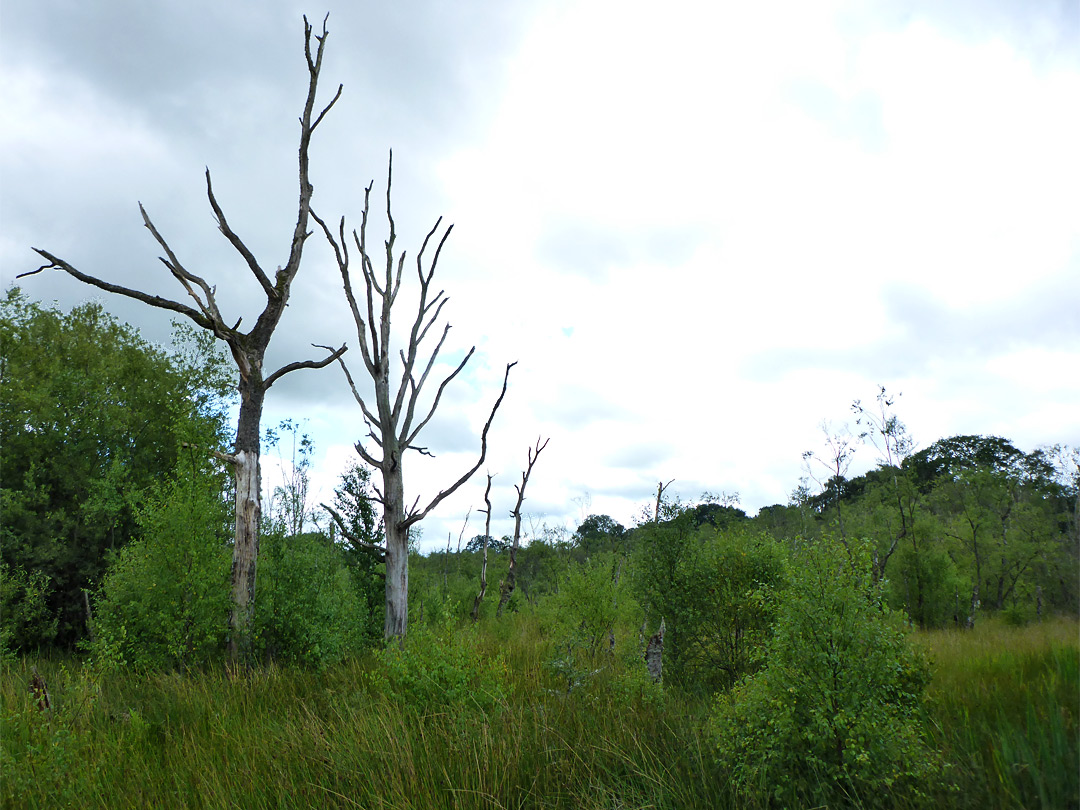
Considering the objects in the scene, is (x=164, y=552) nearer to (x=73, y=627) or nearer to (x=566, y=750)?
(x=566, y=750)

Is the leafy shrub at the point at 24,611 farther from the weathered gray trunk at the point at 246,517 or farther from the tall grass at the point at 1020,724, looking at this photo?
the tall grass at the point at 1020,724

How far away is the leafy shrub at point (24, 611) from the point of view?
15.9 meters

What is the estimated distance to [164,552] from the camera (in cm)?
1021

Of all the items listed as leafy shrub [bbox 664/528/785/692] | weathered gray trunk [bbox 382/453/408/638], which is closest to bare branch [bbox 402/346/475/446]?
weathered gray trunk [bbox 382/453/408/638]

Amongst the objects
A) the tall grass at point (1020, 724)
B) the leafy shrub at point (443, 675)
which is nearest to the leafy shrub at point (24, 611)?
the leafy shrub at point (443, 675)

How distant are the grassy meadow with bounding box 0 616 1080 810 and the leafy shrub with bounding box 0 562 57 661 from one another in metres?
10.1

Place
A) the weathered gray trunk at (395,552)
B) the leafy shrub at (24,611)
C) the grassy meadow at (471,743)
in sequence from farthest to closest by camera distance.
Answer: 1. the leafy shrub at (24,611)
2. the weathered gray trunk at (395,552)
3. the grassy meadow at (471,743)

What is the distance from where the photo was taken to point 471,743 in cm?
549

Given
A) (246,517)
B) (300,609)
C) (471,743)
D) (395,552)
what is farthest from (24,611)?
(471,743)

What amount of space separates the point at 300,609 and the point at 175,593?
230 cm

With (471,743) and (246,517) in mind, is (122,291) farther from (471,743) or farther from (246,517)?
(471,743)

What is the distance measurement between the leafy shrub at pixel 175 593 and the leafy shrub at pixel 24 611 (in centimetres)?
763

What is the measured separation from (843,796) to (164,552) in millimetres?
10555

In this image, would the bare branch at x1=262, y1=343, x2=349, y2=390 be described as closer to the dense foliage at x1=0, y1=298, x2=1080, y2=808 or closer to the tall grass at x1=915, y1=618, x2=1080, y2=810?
the dense foliage at x1=0, y1=298, x2=1080, y2=808
